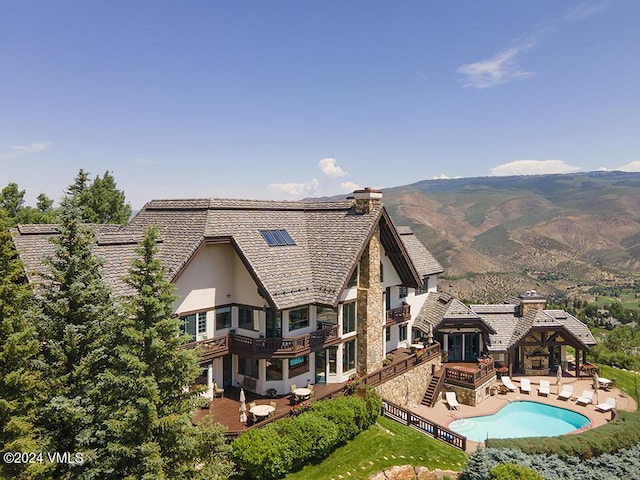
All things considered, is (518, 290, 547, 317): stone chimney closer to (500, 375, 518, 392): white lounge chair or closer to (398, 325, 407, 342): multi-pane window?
(500, 375, 518, 392): white lounge chair

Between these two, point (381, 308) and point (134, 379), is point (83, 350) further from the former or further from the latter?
point (381, 308)

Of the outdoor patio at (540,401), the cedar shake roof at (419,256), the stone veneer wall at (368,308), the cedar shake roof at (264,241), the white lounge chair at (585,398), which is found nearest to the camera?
the cedar shake roof at (264,241)

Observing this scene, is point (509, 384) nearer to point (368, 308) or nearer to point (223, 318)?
point (368, 308)

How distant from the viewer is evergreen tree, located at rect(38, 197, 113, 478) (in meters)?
13.3

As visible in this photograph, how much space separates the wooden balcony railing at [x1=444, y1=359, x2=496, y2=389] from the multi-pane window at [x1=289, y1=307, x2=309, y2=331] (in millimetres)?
13906

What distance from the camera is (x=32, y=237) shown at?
20.4 metres

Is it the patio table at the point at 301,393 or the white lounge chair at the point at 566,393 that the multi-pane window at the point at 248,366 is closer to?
the patio table at the point at 301,393

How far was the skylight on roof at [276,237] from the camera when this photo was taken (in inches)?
1019

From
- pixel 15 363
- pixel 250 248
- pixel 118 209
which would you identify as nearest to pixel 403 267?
pixel 250 248

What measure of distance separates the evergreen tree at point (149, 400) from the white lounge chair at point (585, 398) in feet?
93.6

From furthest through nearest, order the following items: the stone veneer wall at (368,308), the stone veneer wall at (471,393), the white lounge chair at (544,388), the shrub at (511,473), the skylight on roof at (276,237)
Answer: the white lounge chair at (544,388) → the stone veneer wall at (471,393) → the stone veneer wall at (368,308) → the skylight on roof at (276,237) → the shrub at (511,473)

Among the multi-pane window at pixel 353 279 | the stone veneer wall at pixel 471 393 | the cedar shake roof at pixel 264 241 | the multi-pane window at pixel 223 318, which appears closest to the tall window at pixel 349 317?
the multi-pane window at pixel 353 279

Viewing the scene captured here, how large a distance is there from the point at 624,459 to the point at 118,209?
2013 inches

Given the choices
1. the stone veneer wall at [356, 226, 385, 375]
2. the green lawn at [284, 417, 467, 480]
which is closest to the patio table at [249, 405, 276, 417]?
the green lawn at [284, 417, 467, 480]
